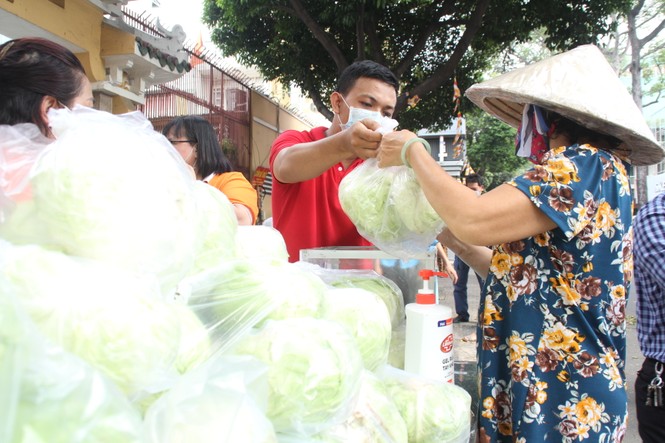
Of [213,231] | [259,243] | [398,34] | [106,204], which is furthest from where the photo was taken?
[398,34]

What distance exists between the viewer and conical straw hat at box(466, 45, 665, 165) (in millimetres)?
1509

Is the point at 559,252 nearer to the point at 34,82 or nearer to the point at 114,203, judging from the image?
the point at 114,203

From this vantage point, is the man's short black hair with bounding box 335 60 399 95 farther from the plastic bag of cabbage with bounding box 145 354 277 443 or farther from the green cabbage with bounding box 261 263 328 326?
the plastic bag of cabbage with bounding box 145 354 277 443

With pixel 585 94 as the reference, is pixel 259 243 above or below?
below

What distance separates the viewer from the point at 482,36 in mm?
10320

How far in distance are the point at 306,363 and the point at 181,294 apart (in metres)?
0.27

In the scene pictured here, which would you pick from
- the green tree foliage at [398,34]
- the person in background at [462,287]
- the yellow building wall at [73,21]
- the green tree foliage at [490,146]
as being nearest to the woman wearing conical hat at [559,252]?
the yellow building wall at [73,21]

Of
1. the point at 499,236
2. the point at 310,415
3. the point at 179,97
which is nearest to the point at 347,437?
the point at 310,415

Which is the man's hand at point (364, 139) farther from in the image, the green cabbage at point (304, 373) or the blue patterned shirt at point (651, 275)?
the blue patterned shirt at point (651, 275)

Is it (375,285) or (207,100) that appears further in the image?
(207,100)

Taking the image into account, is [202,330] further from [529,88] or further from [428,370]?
[529,88]

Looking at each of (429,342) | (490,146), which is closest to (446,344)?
(429,342)

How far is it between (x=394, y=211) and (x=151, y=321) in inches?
40.5

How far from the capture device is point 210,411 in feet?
2.27
